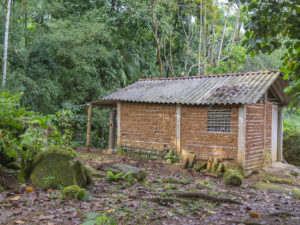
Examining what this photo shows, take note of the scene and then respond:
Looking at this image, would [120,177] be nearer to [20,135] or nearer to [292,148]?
[20,135]

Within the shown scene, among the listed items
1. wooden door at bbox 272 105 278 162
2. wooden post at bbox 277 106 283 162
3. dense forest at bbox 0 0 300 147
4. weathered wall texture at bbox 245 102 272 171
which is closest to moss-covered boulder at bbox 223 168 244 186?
weathered wall texture at bbox 245 102 272 171

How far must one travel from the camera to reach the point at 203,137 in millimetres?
9852

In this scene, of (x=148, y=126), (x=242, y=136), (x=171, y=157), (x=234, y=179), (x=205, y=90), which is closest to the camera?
(x=234, y=179)

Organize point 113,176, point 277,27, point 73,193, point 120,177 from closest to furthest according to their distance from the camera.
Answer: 1. point 277,27
2. point 73,193
3. point 113,176
4. point 120,177

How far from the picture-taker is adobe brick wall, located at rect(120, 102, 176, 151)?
10.7 meters

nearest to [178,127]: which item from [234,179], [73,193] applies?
[234,179]

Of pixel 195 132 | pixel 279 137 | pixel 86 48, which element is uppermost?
pixel 86 48

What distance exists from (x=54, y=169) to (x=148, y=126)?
6515 millimetres

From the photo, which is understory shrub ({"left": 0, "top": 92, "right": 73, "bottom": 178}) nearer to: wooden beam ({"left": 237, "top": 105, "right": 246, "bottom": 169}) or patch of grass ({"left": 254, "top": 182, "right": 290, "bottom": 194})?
patch of grass ({"left": 254, "top": 182, "right": 290, "bottom": 194})

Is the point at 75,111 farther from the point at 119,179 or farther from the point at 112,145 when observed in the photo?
the point at 119,179

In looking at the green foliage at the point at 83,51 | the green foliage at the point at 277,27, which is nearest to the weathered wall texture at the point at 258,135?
the green foliage at the point at 277,27

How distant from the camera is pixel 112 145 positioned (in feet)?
43.2

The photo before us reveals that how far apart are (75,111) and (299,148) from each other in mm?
10677

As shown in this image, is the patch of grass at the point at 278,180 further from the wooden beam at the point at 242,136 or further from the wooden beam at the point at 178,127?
the wooden beam at the point at 178,127
